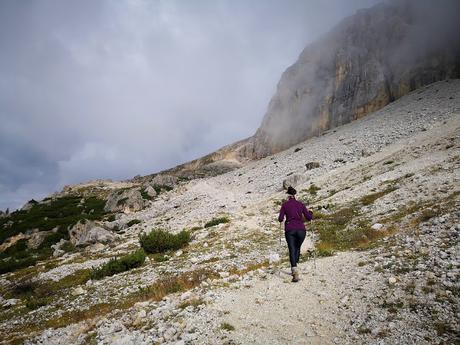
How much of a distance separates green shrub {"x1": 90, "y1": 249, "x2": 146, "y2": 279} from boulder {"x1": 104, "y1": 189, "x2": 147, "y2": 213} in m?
37.5

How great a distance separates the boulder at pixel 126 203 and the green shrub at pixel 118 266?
3749 cm

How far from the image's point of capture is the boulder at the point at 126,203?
5524cm

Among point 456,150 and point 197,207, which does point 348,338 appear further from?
point 197,207

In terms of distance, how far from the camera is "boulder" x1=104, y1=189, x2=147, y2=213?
181 ft

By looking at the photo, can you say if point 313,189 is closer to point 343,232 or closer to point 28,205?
point 343,232

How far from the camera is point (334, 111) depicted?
71.6 meters

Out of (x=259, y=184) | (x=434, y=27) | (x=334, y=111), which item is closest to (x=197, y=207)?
(x=259, y=184)

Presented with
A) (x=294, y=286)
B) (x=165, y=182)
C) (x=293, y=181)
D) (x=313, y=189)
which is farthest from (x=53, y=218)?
(x=294, y=286)

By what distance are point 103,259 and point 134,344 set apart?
55.7 ft

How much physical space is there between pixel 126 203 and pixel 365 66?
190 feet

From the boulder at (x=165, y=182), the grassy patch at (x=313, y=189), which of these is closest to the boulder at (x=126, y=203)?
the boulder at (x=165, y=182)

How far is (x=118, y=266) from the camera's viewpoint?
18.2m

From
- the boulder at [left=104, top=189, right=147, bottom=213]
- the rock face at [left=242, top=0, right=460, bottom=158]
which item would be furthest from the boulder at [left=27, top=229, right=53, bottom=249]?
Answer: the rock face at [left=242, top=0, right=460, bottom=158]

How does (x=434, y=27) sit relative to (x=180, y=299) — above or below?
above
